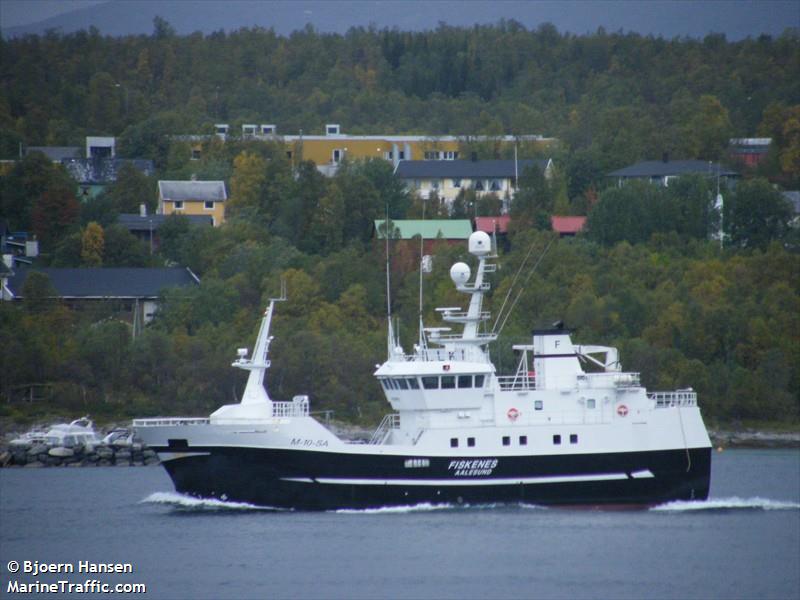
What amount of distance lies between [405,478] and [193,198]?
50554 mm

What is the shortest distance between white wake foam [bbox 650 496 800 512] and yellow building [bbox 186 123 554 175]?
2260 inches

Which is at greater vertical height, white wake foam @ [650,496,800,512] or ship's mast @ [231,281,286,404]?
ship's mast @ [231,281,286,404]

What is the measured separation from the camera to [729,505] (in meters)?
41.8

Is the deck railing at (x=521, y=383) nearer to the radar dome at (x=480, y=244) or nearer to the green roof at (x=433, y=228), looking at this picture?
the radar dome at (x=480, y=244)

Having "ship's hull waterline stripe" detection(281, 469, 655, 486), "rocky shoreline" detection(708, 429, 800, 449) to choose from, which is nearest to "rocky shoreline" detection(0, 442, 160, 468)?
"ship's hull waterline stripe" detection(281, 469, 655, 486)

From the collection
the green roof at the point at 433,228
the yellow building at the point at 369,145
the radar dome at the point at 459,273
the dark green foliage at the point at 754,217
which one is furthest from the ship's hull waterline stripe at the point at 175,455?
the yellow building at the point at 369,145

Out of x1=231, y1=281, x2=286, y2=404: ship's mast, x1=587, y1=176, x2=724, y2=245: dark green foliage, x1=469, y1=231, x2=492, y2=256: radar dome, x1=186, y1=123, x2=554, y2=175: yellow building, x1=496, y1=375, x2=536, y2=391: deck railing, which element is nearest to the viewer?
x1=231, y1=281, x2=286, y2=404: ship's mast

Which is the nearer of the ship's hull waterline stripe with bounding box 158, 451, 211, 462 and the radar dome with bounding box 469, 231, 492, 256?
the ship's hull waterline stripe with bounding box 158, 451, 211, 462

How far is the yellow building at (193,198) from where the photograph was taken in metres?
87.4

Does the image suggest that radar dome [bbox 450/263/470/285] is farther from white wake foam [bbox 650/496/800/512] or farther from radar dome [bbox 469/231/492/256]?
white wake foam [bbox 650/496/800/512]

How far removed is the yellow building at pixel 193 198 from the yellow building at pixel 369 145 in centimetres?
975

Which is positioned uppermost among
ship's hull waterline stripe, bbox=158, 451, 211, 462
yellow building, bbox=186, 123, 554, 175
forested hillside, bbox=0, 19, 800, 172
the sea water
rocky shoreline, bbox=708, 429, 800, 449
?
forested hillside, bbox=0, 19, 800, 172

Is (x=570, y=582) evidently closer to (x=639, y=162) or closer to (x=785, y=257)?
(x=785, y=257)

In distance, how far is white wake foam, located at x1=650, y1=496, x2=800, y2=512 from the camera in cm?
4100
